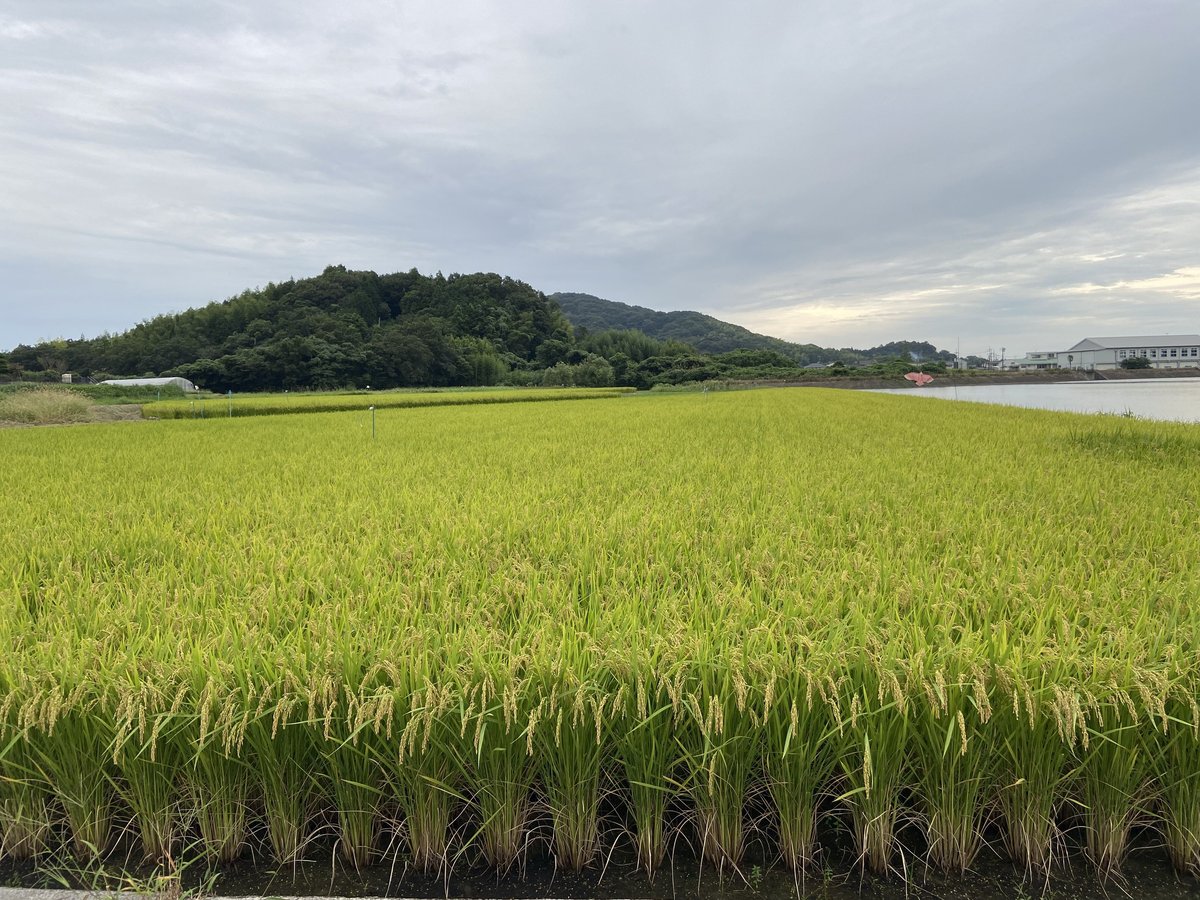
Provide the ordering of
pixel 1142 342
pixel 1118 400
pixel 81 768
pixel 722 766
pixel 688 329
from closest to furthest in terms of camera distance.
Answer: pixel 722 766, pixel 81 768, pixel 1118 400, pixel 1142 342, pixel 688 329

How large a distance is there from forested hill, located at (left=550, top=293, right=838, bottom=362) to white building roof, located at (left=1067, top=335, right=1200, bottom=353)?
47026 mm

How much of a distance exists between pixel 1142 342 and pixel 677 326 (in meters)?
79.2

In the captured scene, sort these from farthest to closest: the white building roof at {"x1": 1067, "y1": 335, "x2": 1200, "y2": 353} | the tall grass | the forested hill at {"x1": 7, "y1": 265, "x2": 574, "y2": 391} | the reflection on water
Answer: the white building roof at {"x1": 1067, "y1": 335, "x2": 1200, "y2": 353}, the forested hill at {"x1": 7, "y1": 265, "x2": 574, "y2": 391}, the tall grass, the reflection on water

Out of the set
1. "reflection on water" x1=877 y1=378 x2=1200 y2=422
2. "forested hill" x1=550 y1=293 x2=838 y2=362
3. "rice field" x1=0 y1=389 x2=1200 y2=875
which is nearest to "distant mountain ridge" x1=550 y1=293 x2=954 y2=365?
"forested hill" x1=550 y1=293 x2=838 y2=362

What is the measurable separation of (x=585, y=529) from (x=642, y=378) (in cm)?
6961

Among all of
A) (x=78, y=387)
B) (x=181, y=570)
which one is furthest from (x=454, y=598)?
(x=78, y=387)

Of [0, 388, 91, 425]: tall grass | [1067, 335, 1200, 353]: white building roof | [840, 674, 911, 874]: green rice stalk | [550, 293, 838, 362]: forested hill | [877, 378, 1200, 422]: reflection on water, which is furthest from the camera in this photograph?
[550, 293, 838, 362]: forested hill

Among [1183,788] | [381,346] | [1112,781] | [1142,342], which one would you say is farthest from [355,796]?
[1142,342]

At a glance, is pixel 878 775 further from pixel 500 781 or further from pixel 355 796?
pixel 355 796

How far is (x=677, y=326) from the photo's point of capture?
13200 cm

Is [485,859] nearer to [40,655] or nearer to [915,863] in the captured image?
[915,863]

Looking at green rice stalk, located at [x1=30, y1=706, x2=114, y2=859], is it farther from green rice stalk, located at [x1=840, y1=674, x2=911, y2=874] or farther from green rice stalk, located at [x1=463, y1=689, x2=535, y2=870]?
green rice stalk, located at [x1=840, y1=674, x2=911, y2=874]

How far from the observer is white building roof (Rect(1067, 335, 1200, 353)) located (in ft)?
231

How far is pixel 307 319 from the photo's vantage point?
208ft
